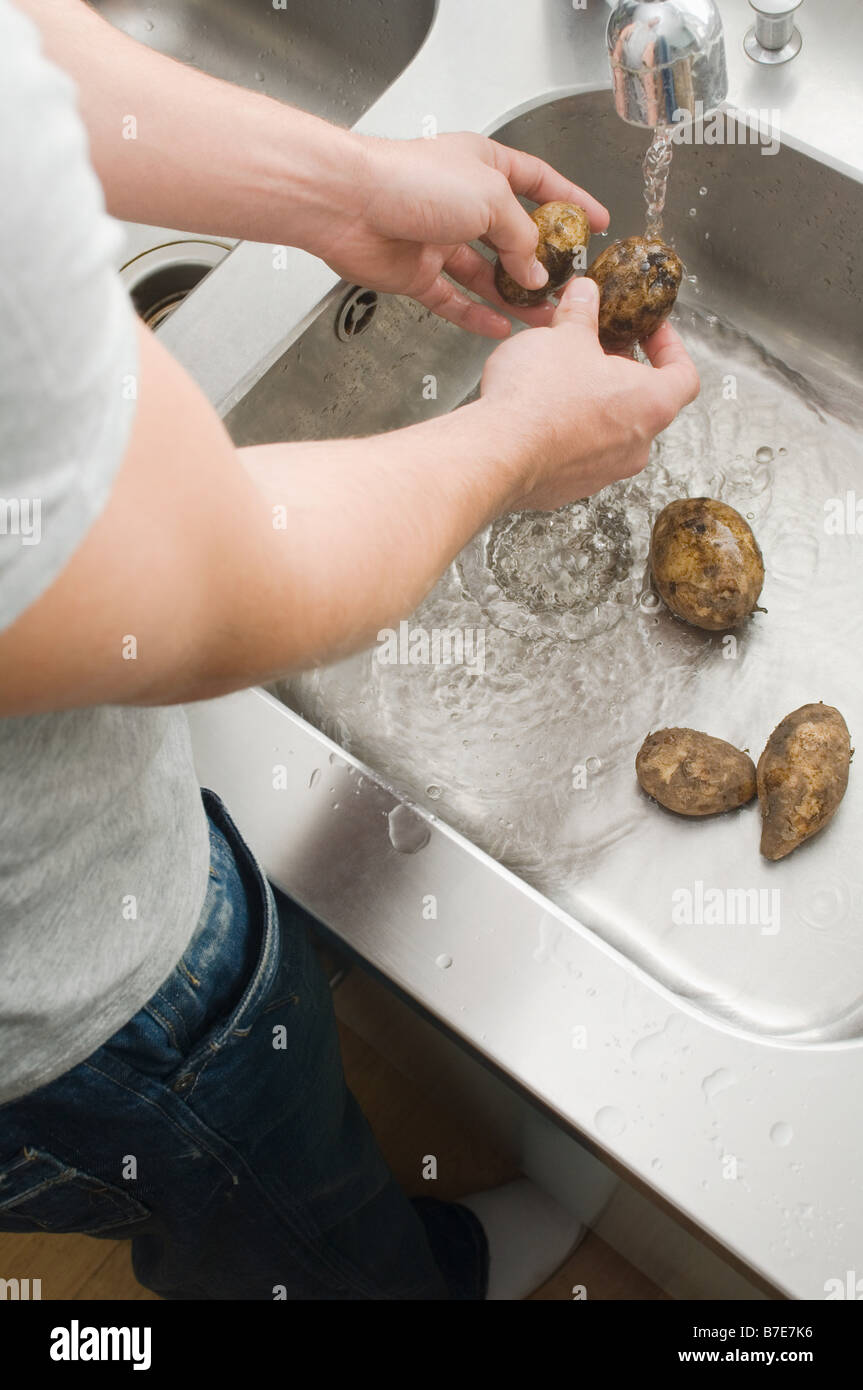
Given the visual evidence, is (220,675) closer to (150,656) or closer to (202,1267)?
(150,656)

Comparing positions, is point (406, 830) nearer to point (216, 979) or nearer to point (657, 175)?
point (216, 979)

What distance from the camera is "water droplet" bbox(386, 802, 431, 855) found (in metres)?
0.76

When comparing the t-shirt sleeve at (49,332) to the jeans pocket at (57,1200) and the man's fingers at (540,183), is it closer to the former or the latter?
the jeans pocket at (57,1200)

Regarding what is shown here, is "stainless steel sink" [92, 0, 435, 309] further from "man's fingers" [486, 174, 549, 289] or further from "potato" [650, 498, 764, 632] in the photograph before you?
"potato" [650, 498, 764, 632]

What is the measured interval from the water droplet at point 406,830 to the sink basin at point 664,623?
0.20m

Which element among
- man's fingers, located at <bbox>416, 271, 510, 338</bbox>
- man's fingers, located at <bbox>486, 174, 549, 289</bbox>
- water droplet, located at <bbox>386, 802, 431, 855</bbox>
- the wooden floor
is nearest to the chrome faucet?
man's fingers, located at <bbox>486, 174, 549, 289</bbox>

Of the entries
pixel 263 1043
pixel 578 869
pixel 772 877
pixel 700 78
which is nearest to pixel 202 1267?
pixel 263 1043

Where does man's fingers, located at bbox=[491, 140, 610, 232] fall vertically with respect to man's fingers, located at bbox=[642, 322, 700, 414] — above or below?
above

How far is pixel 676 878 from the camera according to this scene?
2.99ft

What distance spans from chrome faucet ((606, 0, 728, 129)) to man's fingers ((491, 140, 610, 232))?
0.42 ft

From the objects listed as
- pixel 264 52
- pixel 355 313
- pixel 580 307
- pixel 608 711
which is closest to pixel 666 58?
pixel 580 307

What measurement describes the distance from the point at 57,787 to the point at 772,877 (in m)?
0.60

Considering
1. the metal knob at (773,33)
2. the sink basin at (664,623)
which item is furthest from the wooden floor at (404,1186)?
the metal knob at (773,33)

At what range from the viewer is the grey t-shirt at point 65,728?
0.96 feet
